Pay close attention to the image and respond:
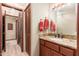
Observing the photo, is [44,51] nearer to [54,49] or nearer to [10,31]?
[54,49]

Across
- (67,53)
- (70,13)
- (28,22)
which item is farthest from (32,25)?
(67,53)

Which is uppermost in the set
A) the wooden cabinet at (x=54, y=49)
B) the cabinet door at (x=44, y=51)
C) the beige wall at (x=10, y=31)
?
the beige wall at (x=10, y=31)

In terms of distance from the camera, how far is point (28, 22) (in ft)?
9.32

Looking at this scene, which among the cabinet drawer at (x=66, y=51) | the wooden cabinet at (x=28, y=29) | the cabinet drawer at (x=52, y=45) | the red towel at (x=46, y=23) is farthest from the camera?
the red towel at (x=46, y=23)

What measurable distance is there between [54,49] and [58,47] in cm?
19

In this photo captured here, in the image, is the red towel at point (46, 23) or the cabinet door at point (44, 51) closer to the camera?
the cabinet door at point (44, 51)

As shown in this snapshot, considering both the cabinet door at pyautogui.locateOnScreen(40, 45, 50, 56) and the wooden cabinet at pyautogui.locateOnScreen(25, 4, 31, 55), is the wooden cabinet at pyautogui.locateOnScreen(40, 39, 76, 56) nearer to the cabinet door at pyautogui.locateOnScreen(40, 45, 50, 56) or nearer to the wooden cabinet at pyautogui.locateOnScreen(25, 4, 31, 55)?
the cabinet door at pyautogui.locateOnScreen(40, 45, 50, 56)

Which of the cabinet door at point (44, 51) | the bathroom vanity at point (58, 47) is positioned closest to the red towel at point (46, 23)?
the bathroom vanity at point (58, 47)

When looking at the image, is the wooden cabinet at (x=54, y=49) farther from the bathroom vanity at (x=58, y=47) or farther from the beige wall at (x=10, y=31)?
the beige wall at (x=10, y=31)

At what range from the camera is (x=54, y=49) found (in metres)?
2.38

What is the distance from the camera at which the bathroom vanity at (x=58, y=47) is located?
1822 mm

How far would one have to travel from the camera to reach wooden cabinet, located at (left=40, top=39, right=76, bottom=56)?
185cm

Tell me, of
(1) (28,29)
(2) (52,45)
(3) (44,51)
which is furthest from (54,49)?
(1) (28,29)

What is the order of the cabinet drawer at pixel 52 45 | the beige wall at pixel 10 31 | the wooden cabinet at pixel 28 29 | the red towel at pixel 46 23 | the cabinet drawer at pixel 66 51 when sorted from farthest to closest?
the red towel at pixel 46 23, the wooden cabinet at pixel 28 29, the beige wall at pixel 10 31, the cabinet drawer at pixel 52 45, the cabinet drawer at pixel 66 51
